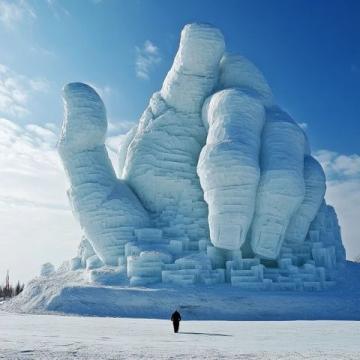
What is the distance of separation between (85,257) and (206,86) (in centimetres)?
932

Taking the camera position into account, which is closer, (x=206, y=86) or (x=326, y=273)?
(x=326, y=273)

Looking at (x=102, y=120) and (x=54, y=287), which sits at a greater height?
(x=102, y=120)

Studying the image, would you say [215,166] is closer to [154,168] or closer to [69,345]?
[154,168]

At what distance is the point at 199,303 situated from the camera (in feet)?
55.3

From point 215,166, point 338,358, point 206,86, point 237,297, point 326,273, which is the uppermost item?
point 206,86

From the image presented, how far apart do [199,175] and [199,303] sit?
18.0ft

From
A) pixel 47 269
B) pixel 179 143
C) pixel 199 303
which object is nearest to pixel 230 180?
pixel 179 143

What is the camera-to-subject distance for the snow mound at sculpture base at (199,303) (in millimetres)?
16672

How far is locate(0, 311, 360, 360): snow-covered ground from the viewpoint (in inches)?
359

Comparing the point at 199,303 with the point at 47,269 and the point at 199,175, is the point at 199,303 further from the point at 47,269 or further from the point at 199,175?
the point at 47,269

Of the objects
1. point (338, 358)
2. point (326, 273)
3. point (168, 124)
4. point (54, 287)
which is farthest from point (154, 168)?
point (338, 358)

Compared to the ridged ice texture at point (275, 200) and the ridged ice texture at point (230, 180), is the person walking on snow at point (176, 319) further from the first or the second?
the ridged ice texture at point (275, 200)

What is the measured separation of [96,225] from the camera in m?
21.1

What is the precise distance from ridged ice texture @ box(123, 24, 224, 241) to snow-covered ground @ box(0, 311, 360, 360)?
7925 millimetres
